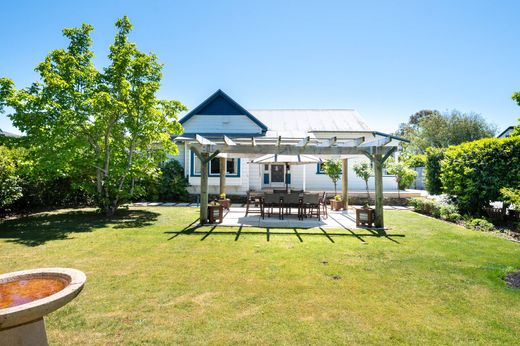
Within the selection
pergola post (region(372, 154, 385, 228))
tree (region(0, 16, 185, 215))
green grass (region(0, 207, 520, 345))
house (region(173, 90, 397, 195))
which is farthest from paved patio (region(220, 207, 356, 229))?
house (region(173, 90, 397, 195))

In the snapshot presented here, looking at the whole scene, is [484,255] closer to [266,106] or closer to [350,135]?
[350,135]

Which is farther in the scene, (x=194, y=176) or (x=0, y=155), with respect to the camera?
(x=194, y=176)

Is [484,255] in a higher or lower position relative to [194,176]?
lower

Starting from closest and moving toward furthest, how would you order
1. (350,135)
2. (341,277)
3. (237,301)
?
(237,301)
(341,277)
(350,135)

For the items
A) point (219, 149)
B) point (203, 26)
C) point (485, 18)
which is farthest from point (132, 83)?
point (485, 18)

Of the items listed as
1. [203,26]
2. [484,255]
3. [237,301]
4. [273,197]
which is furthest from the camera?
[203,26]

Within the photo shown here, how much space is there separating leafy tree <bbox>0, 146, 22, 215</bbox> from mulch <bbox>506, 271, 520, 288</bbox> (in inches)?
597

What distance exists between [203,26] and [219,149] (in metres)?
6.47

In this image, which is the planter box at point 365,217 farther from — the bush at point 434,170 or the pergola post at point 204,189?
the bush at point 434,170

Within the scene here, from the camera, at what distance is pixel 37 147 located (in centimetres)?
1027

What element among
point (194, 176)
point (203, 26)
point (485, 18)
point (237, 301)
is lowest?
point (237, 301)

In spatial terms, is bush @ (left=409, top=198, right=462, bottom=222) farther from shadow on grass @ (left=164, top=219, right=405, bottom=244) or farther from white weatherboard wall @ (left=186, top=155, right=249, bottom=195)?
white weatherboard wall @ (left=186, top=155, right=249, bottom=195)

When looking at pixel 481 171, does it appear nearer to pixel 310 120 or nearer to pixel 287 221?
pixel 287 221

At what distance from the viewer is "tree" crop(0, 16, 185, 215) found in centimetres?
1015
